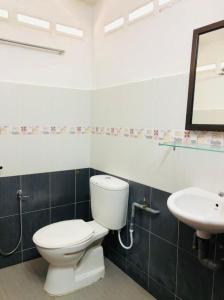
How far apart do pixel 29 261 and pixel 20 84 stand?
1.56 meters

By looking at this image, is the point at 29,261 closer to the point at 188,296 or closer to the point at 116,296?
the point at 116,296

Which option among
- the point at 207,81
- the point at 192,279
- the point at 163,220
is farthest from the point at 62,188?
the point at 207,81

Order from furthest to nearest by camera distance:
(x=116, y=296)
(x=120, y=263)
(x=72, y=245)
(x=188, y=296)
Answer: (x=120, y=263) → (x=116, y=296) → (x=72, y=245) → (x=188, y=296)

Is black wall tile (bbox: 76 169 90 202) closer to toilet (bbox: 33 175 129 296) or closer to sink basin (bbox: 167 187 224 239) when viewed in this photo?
toilet (bbox: 33 175 129 296)

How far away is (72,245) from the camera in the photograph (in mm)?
1698

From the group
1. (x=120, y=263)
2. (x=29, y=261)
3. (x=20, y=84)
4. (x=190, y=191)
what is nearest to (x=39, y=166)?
(x=20, y=84)

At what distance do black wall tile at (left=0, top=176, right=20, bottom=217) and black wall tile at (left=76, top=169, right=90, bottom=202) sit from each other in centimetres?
57

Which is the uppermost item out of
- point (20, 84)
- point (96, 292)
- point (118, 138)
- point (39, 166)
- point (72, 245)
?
point (20, 84)

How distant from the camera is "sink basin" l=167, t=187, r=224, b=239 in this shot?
1138 mm

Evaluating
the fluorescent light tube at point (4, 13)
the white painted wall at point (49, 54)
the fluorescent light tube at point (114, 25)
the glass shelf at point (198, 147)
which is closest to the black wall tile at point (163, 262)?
the glass shelf at point (198, 147)

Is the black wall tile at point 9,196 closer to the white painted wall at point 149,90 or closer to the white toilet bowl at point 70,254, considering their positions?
the white toilet bowl at point 70,254

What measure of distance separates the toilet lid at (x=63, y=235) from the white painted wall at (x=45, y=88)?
1.87 ft

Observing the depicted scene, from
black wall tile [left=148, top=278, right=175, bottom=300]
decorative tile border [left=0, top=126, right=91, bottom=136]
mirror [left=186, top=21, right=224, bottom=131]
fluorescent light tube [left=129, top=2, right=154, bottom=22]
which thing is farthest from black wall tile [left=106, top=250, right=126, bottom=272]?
fluorescent light tube [left=129, top=2, right=154, bottom=22]

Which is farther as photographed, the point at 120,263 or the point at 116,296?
the point at 120,263
